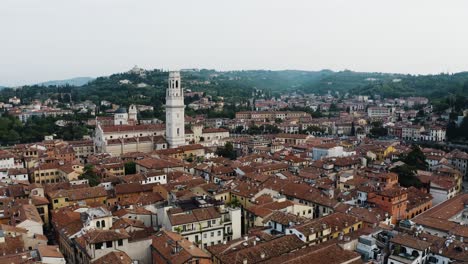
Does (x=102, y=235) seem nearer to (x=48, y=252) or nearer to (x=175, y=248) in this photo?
(x=48, y=252)

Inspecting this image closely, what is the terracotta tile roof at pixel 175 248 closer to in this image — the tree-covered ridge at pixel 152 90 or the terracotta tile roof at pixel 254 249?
the terracotta tile roof at pixel 254 249

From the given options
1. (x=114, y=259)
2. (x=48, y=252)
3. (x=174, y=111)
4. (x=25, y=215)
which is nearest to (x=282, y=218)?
(x=114, y=259)

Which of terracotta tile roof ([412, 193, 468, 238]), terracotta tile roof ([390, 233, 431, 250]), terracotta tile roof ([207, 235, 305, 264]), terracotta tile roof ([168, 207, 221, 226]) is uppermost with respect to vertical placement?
terracotta tile roof ([168, 207, 221, 226])

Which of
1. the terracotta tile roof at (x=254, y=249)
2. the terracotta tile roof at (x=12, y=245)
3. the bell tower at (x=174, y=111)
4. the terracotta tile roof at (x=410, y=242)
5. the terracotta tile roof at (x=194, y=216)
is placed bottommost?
the terracotta tile roof at (x=12, y=245)

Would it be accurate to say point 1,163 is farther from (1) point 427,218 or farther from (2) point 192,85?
(2) point 192,85

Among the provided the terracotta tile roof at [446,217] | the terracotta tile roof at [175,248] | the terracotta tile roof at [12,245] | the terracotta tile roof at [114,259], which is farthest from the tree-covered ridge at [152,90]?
the terracotta tile roof at [114,259]

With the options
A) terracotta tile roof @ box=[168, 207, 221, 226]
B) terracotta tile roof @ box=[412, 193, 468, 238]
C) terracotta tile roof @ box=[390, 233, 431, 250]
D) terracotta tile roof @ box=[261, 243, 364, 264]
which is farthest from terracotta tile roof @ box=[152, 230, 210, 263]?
terracotta tile roof @ box=[412, 193, 468, 238]

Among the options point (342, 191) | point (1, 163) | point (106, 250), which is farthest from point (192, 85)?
point (106, 250)

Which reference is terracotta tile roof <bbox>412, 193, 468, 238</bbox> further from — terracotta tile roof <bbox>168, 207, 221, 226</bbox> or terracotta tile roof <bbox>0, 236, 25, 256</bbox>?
terracotta tile roof <bbox>0, 236, 25, 256</bbox>
